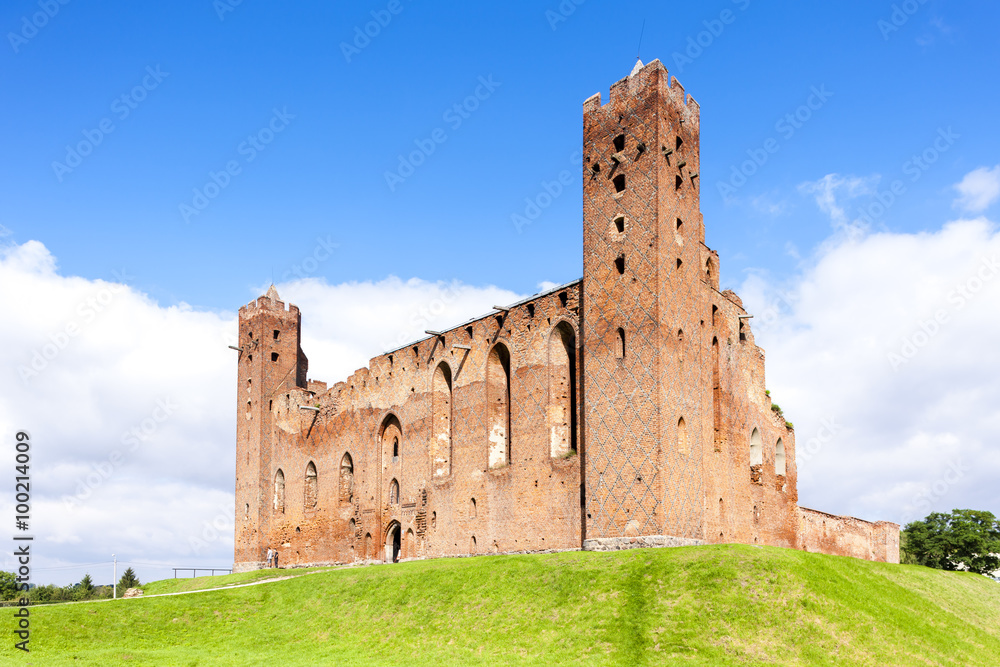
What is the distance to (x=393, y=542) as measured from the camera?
33.9 m

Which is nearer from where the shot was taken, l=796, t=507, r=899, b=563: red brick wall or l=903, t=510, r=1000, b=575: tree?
Answer: l=796, t=507, r=899, b=563: red brick wall

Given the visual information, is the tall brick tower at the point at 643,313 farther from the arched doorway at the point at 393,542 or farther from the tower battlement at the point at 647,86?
the arched doorway at the point at 393,542

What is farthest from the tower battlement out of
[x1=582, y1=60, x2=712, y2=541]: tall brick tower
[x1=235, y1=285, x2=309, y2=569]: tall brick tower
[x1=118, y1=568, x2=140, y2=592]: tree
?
[x1=118, y1=568, x2=140, y2=592]: tree

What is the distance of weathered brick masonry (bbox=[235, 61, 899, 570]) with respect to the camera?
2364 cm

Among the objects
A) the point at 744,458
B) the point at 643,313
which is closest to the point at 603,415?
the point at 643,313

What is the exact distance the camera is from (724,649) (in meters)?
15.4

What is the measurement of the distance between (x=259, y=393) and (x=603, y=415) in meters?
22.2

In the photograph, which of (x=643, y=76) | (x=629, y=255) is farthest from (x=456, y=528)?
(x=643, y=76)

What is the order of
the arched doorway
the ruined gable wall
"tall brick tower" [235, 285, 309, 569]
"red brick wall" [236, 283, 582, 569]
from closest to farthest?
the ruined gable wall → "red brick wall" [236, 283, 582, 569] → the arched doorway → "tall brick tower" [235, 285, 309, 569]

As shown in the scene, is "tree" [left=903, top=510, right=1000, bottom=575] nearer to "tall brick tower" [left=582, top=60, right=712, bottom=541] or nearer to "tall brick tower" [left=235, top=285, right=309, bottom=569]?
"tall brick tower" [left=582, top=60, right=712, bottom=541]

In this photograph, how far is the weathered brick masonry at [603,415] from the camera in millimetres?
23641

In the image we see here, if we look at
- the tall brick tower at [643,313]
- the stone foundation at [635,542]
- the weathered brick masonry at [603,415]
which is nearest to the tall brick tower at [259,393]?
the weathered brick masonry at [603,415]

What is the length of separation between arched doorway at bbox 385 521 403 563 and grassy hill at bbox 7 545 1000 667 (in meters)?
10.3

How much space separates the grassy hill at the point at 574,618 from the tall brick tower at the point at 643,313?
10.3 ft
